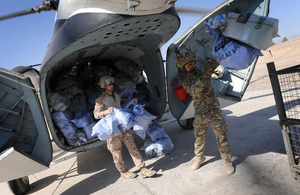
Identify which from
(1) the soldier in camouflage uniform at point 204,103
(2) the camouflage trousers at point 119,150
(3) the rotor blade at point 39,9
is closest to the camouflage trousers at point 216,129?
(1) the soldier in camouflage uniform at point 204,103

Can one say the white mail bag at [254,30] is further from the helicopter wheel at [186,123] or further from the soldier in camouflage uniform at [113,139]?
the helicopter wheel at [186,123]

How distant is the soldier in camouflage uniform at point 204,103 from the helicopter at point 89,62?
2.45 feet

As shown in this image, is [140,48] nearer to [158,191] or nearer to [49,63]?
[49,63]

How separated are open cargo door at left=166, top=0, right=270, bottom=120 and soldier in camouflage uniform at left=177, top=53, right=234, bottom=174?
2.71 ft

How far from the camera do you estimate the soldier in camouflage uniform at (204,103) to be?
2.88 meters

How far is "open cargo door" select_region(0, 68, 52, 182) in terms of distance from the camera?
9.76ft

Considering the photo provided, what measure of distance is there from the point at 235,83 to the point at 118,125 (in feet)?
9.17

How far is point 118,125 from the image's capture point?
10.4ft

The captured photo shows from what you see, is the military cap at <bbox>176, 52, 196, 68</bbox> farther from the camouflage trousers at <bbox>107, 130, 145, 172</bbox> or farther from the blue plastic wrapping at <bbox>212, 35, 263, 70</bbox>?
the camouflage trousers at <bbox>107, 130, 145, 172</bbox>

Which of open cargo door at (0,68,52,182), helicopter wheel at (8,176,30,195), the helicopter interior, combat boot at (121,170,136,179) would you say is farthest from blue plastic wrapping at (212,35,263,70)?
helicopter wheel at (8,176,30,195)

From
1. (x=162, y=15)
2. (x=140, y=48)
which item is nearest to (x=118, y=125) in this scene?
(x=162, y=15)

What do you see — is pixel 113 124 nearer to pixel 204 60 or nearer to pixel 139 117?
pixel 139 117

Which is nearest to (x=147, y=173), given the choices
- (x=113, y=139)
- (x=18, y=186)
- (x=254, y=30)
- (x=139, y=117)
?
(x=113, y=139)

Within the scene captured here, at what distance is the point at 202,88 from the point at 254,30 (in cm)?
93
